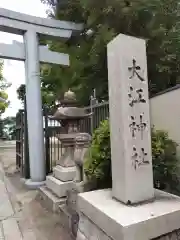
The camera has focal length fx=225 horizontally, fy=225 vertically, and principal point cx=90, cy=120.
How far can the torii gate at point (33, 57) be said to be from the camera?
18.7ft

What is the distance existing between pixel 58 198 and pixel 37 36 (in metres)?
4.23

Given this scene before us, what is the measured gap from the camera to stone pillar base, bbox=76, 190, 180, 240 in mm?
1954

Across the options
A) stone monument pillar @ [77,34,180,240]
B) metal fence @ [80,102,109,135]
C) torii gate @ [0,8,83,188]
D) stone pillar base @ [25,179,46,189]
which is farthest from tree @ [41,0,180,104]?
stone monument pillar @ [77,34,180,240]

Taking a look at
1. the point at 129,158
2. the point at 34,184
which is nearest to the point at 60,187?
the point at 34,184

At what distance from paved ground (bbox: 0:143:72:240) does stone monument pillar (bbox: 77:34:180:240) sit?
1.01 meters

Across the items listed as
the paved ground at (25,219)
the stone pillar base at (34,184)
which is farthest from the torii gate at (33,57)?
the paved ground at (25,219)

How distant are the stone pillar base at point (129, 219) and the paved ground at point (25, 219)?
3.16ft

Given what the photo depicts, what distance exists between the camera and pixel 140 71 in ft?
8.15

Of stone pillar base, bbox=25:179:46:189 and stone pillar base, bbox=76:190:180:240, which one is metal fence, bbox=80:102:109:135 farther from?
stone pillar base, bbox=76:190:180:240

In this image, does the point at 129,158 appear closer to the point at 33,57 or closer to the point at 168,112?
the point at 168,112

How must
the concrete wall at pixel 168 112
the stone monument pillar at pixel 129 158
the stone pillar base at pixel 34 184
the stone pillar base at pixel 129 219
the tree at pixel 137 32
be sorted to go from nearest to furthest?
the stone pillar base at pixel 129 219, the stone monument pillar at pixel 129 158, the concrete wall at pixel 168 112, the tree at pixel 137 32, the stone pillar base at pixel 34 184

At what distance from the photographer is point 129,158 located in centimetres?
233

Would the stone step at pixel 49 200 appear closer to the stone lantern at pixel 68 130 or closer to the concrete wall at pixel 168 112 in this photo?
the stone lantern at pixel 68 130

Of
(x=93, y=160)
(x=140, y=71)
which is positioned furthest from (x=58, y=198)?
(x=140, y=71)
